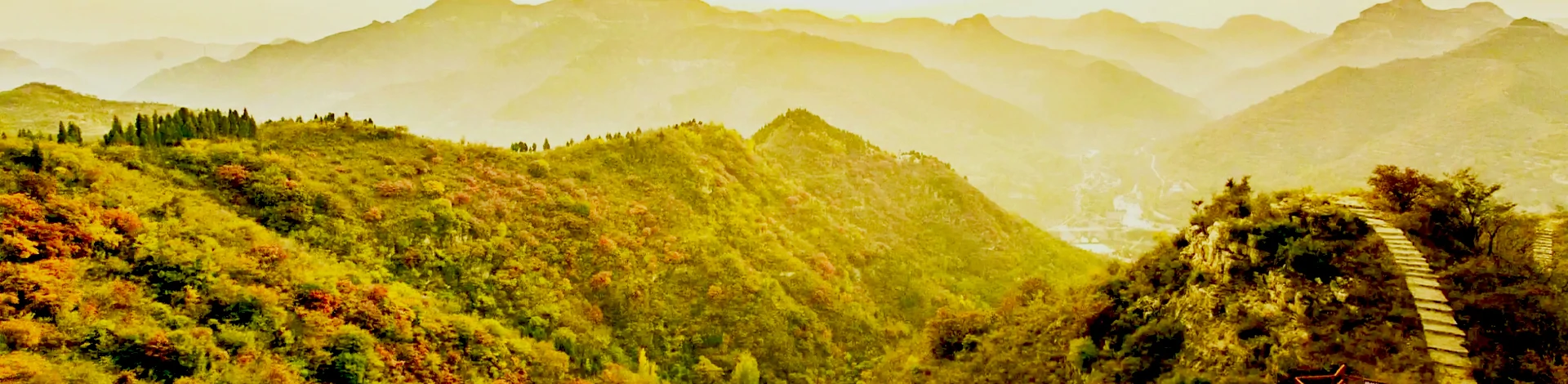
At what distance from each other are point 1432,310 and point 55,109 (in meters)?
57.7

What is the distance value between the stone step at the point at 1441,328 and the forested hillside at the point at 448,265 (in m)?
19.8

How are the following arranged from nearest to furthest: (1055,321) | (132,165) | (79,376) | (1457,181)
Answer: (79,376)
(1457,181)
(1055,321)
(132,165)

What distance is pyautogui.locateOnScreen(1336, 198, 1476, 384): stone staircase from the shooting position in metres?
10.2

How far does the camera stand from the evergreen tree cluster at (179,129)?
22547 millimetres

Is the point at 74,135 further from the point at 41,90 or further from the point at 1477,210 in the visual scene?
the point at 1477,210

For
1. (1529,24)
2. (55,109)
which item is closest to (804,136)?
(55,109)

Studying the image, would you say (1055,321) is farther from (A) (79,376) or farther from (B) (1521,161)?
(B) (1521,161)

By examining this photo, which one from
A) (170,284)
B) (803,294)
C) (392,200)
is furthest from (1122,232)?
(170,284)

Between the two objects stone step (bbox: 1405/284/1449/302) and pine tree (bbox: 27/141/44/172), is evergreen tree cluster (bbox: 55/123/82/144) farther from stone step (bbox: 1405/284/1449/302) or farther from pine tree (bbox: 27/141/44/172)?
stone step (bbox: 1405/284/1449/302)

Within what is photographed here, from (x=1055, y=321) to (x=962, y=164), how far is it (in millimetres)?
181122

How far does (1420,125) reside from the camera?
123375 millimetres

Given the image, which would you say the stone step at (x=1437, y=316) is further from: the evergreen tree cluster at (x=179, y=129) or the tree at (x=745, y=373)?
the evergreen tree cluster at (x=179, y=129)

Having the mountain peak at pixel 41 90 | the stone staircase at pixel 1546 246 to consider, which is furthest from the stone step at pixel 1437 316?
the mountain peak at pixel 41 90

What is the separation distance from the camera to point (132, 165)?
69.2 feet
